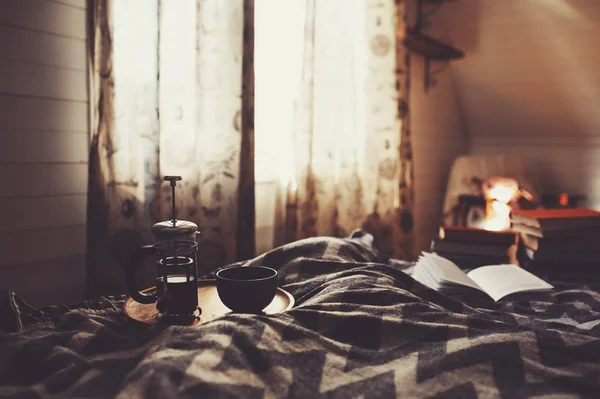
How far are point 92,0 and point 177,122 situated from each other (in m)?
0.42

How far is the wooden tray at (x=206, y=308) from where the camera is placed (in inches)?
36.8

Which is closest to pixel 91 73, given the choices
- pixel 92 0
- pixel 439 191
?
pixel 92 0

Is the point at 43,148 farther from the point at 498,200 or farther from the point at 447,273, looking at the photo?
the point at 498,200

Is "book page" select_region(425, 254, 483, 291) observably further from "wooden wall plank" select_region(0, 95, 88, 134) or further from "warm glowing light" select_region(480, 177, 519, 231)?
"warm glowing light" select_region(480, 177, 519, 231)

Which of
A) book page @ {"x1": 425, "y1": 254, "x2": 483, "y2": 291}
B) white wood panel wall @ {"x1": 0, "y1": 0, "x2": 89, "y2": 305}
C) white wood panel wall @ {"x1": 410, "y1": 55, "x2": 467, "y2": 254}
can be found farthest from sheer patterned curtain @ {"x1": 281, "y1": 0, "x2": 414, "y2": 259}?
white wood panel wall @ {"x1": 0, "y1": 0, "x2": 89, "y2": 305}

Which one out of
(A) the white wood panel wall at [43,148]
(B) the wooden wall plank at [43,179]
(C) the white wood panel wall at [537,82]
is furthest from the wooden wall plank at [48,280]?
(C) the white wood panel wall at [537,82]

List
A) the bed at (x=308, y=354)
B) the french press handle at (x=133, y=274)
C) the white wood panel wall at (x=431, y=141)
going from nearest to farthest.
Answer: the bed at (x=308, y=354), the french press handle at (x=133, y=274), the white wood panel wall at (x=431, y=141)

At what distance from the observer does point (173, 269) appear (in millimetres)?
931

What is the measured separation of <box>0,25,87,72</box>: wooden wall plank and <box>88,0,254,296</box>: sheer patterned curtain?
0.06 m

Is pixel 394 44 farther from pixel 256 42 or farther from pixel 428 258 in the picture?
pixel 428 258

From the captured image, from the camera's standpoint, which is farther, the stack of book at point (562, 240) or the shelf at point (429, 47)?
the shelf at point (429, 47)

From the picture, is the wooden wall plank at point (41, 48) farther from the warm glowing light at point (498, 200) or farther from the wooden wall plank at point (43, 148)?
the warm glowing light at point (498, 200)

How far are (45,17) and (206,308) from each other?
0.89 meters

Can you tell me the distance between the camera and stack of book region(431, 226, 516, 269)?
67.8 inches
